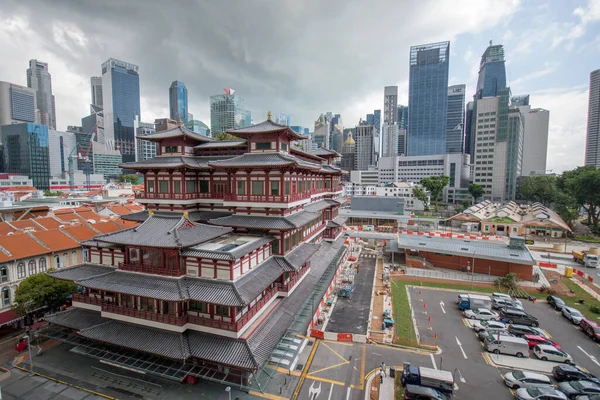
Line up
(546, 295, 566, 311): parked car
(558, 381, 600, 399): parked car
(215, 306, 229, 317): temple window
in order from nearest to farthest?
(558, 381, 600, 399): parked car → (215, 306, 229, 317): temple window → (546, 295, 566, 311): parked car

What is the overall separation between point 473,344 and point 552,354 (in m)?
6.32

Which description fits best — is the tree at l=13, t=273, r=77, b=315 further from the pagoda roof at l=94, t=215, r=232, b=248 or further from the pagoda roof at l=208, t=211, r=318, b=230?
the pagoda roof at l=208, t=211, r=318, b=230

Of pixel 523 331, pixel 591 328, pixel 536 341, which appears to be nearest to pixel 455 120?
pixel 591 328

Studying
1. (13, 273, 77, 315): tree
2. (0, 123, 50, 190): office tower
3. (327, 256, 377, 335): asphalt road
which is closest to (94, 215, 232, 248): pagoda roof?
(13, 273, 77, 315): tree

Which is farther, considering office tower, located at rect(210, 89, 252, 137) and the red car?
office tower, located at rect(210, 89, 252, 137)

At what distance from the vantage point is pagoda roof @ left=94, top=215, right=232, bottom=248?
2090 centimetres

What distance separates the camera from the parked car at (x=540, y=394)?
19500 millimetres

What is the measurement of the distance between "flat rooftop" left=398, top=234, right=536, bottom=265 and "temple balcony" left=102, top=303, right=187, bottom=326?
142 feet

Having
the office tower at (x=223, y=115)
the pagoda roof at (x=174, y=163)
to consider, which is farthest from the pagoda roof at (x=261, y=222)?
the office tower at (x=223, y=115)

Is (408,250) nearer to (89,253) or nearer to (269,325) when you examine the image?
(269,325)

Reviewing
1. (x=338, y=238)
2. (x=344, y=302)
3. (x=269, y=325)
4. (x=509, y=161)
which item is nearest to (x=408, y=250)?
(x=338, y=238)

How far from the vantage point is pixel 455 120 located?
18388cm

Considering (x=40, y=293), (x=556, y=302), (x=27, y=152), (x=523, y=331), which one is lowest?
(x=523, y=331)

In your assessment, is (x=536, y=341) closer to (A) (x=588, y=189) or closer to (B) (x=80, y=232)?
(B) (x=80, y=232)
